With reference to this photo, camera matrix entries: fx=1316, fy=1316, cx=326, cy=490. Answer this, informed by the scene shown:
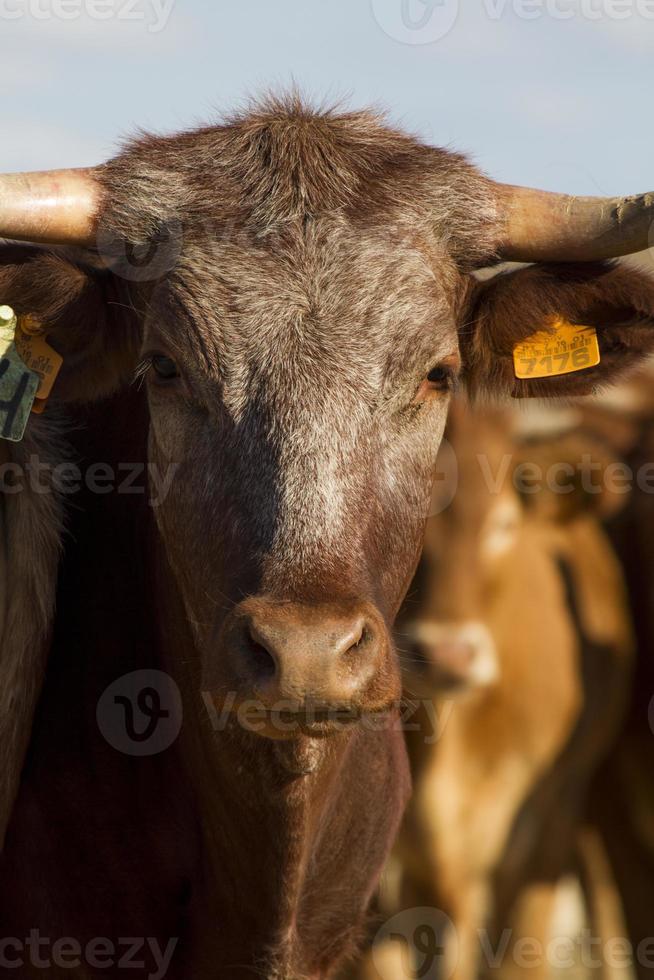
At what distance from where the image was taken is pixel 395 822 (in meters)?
4.34

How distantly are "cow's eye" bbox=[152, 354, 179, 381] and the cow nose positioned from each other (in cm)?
90

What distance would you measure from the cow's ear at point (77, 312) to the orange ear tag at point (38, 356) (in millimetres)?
33

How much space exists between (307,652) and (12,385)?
1342 millimetres

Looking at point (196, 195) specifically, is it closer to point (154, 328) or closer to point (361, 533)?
point (154, 328)

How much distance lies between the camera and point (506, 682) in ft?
24.3

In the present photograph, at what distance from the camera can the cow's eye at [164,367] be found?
355 centimetres

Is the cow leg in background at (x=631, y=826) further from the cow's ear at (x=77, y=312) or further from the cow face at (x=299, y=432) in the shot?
the cow's ear at (x=77, y=312)

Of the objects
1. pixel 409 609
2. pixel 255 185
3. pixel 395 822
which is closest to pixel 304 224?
pixel 255 185

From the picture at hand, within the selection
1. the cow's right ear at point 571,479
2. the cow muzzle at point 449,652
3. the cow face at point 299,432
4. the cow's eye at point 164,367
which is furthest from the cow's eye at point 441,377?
the cow's right ear at point 571,479

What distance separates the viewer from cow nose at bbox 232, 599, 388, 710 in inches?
109
